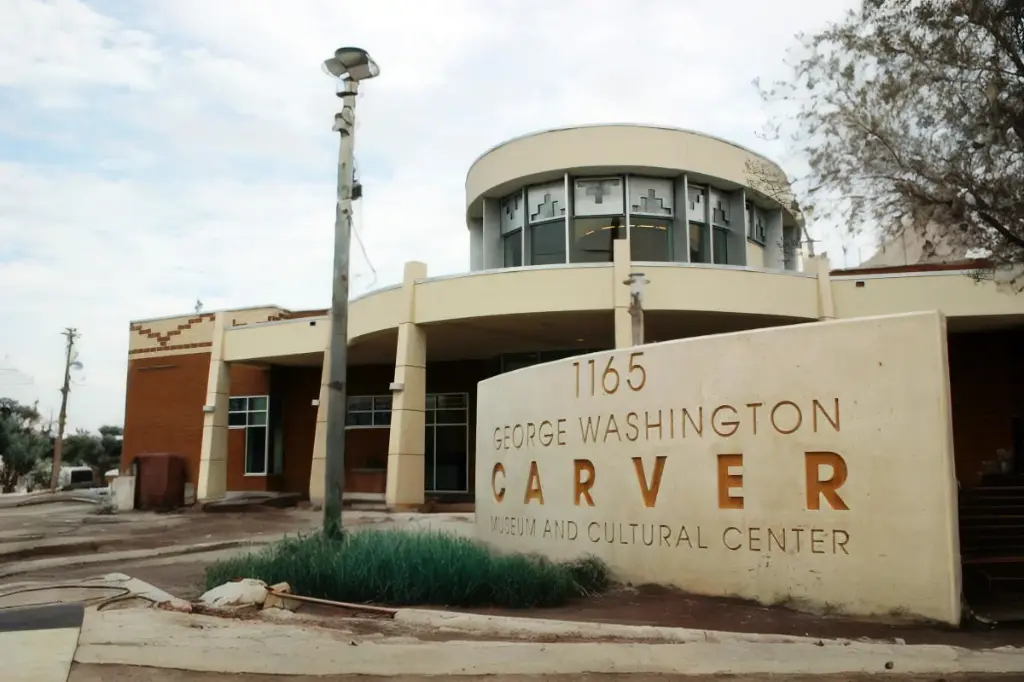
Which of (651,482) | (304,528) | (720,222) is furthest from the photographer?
(720,222)

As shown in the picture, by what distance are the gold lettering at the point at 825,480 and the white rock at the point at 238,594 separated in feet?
17.1

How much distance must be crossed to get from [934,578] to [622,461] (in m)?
3.38

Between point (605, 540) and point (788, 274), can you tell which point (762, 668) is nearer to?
point (605, 540)

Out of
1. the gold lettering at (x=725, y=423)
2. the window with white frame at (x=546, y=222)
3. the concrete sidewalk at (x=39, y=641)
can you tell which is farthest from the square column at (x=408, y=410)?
the gold lettering at (x=725, y=423)

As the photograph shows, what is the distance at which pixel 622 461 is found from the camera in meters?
9.56

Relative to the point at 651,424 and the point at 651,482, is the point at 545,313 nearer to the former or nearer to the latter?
the point at 651,424

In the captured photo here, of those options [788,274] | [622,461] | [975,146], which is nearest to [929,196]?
[975,146]

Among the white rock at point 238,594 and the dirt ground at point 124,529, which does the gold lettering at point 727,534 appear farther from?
the dirt ground at point 124,529

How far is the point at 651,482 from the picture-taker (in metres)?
9.15

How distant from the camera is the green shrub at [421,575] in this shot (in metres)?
8.62

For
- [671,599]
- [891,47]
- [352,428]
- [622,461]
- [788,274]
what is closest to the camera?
[671,599]

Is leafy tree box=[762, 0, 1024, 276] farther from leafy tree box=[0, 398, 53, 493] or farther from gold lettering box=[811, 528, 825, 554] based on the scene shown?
leafy tree box=[0, 398, 53, 493]

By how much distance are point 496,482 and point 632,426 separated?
10.0 ft

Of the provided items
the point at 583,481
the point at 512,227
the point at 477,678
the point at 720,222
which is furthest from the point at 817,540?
the point at 512,227
